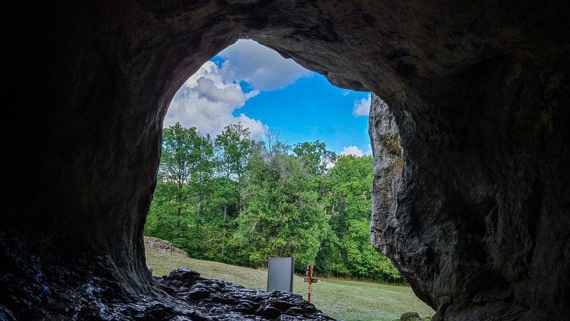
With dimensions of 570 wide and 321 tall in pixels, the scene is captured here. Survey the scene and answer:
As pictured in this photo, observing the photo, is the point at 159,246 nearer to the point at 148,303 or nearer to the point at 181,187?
the point at 181,187

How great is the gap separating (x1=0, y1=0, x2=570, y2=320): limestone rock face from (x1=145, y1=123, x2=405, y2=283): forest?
18514 mm

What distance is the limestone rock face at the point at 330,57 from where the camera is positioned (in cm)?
427

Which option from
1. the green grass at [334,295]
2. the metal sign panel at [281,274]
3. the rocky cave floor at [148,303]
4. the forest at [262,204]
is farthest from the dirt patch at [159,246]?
the rocky cave floor at [148,303]

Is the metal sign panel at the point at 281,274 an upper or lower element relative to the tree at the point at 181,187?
lower

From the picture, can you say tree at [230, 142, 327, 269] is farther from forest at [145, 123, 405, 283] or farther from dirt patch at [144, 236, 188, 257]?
dirt patch at [144, 236, 188, 257]

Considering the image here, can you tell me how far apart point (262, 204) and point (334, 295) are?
853 centimetres

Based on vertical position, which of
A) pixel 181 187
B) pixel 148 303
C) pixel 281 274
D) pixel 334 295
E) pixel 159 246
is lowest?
pixel 334 295

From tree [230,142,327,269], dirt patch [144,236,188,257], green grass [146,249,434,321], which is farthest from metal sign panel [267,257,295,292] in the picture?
tree [230,142,327,269]

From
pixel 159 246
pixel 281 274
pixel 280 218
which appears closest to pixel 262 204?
pixel 280 218

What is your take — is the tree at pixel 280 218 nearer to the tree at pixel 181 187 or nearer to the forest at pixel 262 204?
the forest at pixel 262 204

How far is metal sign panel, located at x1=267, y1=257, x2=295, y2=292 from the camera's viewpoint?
10539 mm

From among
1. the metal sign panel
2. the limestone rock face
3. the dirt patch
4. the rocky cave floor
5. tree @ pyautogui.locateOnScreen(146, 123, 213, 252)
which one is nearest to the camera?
the rocky cave floor

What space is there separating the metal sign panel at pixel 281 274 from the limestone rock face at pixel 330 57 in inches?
162

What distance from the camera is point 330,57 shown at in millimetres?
7547
